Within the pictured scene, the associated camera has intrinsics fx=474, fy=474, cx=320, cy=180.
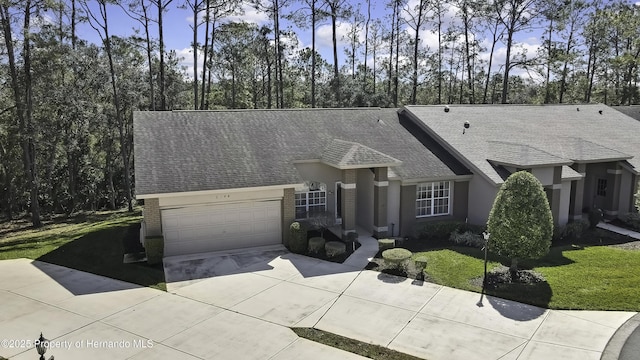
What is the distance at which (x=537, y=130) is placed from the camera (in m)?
26.3

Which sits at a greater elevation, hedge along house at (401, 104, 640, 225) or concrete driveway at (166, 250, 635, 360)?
hedge along house at (401, 104, 640, 225)

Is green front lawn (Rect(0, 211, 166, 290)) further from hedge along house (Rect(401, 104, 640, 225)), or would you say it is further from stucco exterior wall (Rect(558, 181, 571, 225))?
stucco exterior wall (Rect(558, 181, 571, 225))

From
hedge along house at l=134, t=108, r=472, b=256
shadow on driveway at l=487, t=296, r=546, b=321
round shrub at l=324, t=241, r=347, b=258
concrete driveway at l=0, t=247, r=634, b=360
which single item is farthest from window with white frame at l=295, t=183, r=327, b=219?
shadow on driveway at l=487, t=296, r=546, b=321

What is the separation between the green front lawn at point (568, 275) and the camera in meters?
13.7

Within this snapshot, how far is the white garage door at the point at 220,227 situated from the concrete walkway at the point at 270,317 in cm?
A: 151

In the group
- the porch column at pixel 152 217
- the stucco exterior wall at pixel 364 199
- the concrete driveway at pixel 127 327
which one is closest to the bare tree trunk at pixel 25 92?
the porch column at pixel 152 217

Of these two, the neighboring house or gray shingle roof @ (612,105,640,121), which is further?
gray shingle roof @ (612,105,640,121)

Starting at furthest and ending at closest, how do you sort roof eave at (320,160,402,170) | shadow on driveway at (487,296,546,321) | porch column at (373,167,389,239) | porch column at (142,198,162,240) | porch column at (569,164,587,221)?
porch column at (569,164,587,221)
porch column at (373,167,389,239)
roof eave at (320,160,402,170)
porch column at (142,198,162,240)
shadow on driveway at (487,296,546,321)

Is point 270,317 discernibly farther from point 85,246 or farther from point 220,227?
point 85,246

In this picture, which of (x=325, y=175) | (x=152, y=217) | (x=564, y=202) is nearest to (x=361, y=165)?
(x=325, y=175)

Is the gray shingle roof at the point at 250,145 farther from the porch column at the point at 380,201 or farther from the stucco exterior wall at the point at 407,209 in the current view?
the porch column at the point at 380,201

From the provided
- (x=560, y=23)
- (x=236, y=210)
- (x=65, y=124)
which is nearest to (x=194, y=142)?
(x=236, y=210)

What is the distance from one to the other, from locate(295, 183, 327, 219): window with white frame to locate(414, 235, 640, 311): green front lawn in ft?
16.1

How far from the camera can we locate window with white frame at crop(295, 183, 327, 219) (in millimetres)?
20391
